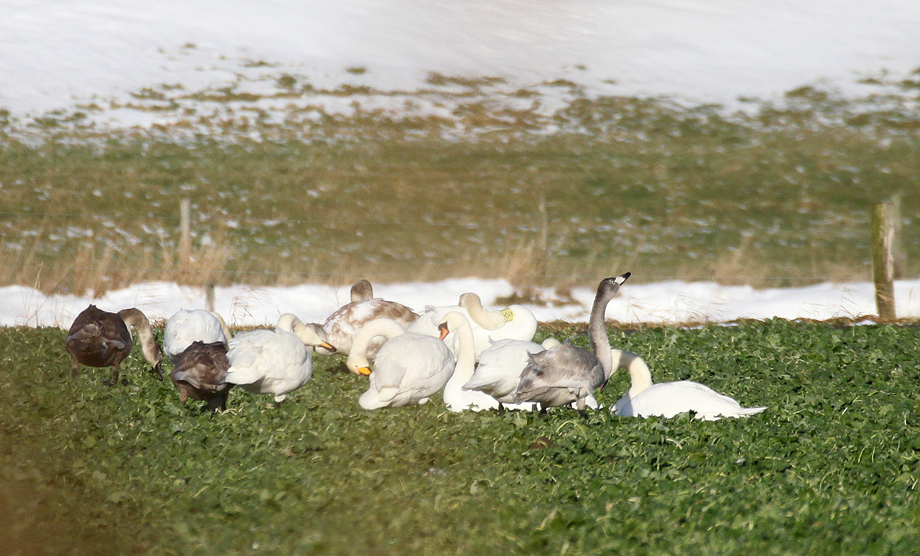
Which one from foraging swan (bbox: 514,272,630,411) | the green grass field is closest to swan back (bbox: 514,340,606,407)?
foraging swan (bbox: 514,272,630,411)

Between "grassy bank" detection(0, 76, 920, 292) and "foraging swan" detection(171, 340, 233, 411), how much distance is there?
7.49 meters

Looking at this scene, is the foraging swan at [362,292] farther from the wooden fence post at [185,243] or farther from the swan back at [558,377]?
the swan back at [558,377]

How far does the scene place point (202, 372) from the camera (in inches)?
288

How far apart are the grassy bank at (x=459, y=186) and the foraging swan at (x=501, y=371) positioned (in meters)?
8.18

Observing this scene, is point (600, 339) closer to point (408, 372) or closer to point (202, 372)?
point (408, 372)

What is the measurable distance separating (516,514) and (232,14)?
5129 cm

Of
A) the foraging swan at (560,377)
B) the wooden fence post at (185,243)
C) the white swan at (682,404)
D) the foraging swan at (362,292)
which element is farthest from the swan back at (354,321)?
the wooden fence post at (185,243)

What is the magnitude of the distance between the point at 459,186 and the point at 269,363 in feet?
75.9

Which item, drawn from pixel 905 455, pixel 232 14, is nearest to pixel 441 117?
pixel 232 14

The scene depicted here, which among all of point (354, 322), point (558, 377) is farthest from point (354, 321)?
point (558, 377)

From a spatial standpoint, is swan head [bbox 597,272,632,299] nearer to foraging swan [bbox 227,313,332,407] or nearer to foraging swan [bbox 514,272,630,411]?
foraging swan [bbox 514,272,630,411]

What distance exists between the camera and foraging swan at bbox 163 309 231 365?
888 cm

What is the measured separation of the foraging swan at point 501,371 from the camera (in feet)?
24.7

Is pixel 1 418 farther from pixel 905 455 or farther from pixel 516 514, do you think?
pixel 905 455
